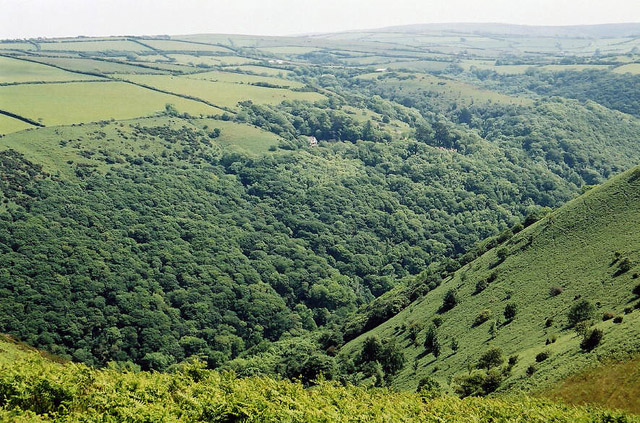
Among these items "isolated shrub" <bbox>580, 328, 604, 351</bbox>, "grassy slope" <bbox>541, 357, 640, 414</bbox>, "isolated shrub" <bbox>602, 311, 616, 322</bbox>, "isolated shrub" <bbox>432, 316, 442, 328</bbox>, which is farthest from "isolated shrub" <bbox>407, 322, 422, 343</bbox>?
"grassy slope" <bbox>541, 357, 640, 414</bbox>

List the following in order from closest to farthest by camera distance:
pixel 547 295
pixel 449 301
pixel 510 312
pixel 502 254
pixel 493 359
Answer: pixel 493 359 → pixel 510 312 → pixel 547 295 → pixel 449 301 → pixel 502 254

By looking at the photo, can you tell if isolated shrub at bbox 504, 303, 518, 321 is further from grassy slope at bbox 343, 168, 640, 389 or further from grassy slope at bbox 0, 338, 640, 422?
grassy slope at bbox 0, 338, 640, 422

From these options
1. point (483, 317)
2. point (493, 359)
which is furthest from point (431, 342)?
point (493, 359)

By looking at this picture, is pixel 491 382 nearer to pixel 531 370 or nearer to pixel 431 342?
pixel 531 370

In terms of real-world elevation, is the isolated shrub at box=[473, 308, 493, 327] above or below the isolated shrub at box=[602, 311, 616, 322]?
below

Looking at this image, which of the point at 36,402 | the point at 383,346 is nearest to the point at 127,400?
the point at 36,402

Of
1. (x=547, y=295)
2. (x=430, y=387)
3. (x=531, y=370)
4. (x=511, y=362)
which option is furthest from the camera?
(x=547, y=295)

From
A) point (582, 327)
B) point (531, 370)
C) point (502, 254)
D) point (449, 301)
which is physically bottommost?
point (449, 301)
